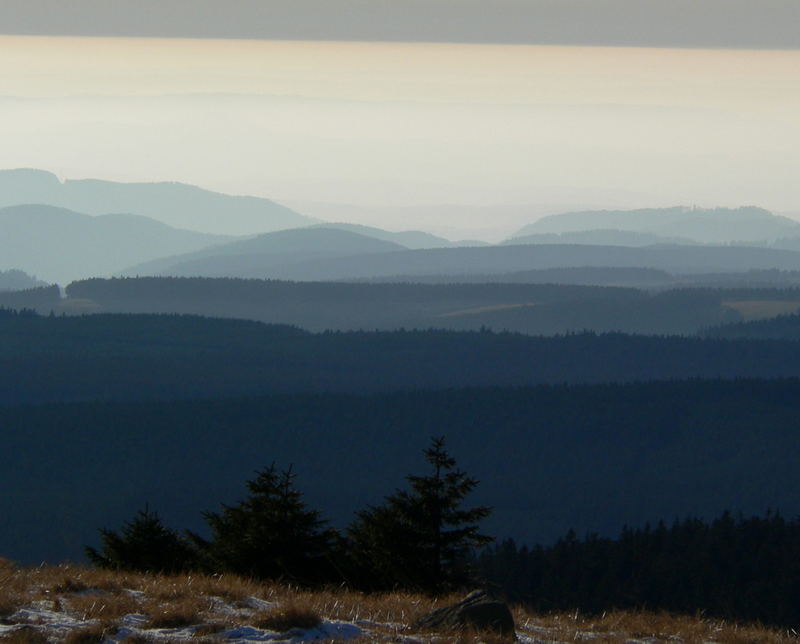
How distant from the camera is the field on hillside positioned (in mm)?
19531

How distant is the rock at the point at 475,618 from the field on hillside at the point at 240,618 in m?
0.30

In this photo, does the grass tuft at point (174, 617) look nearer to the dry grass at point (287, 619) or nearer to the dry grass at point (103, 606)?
the dry grass at point (103, 606)

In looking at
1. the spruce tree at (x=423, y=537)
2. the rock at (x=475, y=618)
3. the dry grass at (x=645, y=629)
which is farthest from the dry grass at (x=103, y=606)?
the spruce tree at (x=423, y=537)

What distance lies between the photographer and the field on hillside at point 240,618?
19.5 meters

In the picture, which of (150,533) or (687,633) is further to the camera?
(150,533)

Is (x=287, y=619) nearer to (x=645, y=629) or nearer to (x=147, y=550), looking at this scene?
(x=645, y=629)

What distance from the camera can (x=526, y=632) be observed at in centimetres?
2128

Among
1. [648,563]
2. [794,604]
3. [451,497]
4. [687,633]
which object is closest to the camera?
[687,633]

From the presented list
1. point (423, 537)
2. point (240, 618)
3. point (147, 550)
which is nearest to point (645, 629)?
point (240, 618)

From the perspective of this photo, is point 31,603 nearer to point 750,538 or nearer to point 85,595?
point 85,595

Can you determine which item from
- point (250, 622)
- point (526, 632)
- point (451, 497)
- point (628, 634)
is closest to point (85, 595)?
point (250, 622)

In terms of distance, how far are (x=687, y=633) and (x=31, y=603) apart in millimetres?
10234

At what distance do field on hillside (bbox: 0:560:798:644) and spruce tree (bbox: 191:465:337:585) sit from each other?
22.8 ft

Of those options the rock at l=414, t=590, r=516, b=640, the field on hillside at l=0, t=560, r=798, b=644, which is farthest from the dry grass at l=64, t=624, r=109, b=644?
the rock at l=414, t=590, r=516, b=640
